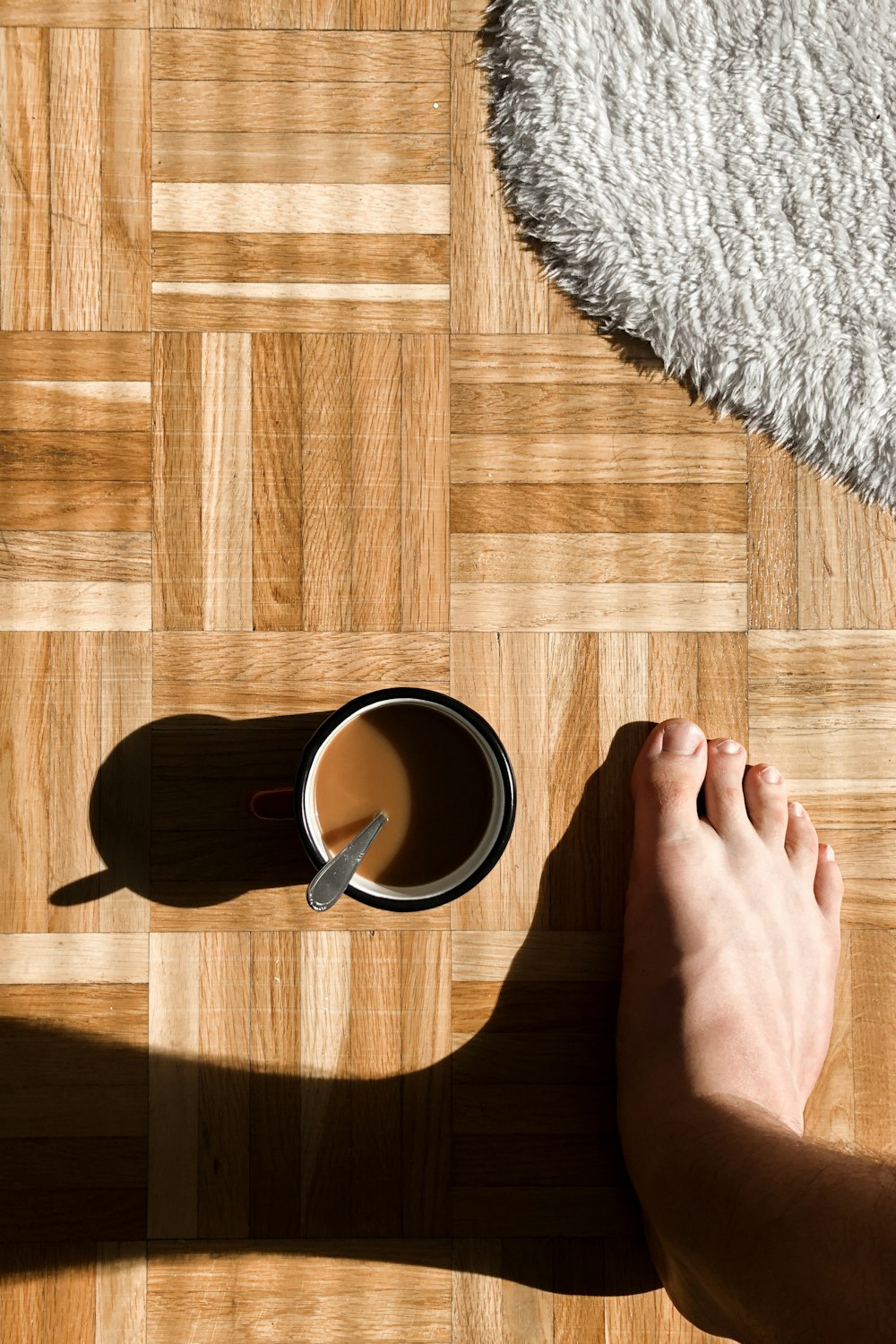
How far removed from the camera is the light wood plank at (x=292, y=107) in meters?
0.81

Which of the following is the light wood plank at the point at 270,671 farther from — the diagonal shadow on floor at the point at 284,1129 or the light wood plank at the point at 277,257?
the light wood plank at the point at 277,257

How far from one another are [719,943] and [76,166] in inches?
33.0

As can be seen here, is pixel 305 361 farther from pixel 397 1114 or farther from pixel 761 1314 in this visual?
pixel 761 1314

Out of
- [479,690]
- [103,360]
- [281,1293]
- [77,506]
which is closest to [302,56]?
[103,360]

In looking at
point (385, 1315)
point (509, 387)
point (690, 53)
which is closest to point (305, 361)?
point (509, 387)

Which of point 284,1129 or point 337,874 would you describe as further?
point 284,1129

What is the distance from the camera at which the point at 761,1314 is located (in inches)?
23.4

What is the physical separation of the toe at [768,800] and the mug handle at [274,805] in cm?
38

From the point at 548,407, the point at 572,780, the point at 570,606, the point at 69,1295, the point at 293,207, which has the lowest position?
the point at 69,1295

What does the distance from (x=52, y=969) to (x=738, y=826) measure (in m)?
0.58

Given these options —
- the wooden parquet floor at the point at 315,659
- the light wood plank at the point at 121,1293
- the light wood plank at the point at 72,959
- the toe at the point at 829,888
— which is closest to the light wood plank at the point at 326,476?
the wooden parquet floor at the point at 315,659

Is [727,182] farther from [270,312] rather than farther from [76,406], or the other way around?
[76,406]

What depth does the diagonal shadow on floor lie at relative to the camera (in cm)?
79

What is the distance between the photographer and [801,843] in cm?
82
